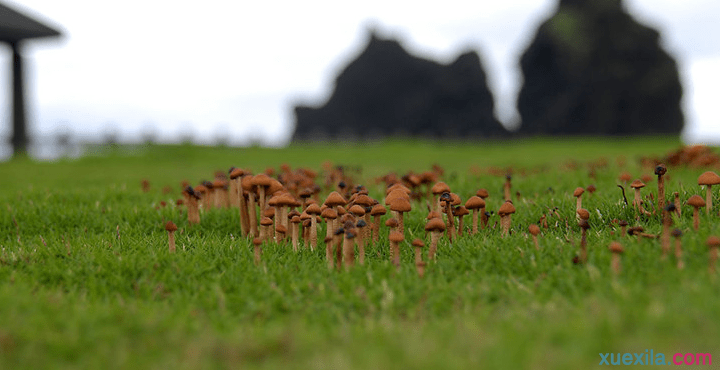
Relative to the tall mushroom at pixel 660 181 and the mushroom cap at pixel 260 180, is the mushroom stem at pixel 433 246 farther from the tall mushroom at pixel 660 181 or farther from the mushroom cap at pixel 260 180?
the tall mushroom at pixel 660 181

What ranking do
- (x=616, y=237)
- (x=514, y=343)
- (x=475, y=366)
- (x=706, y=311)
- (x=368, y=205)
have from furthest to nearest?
1. (x=368, y=205)
2. (x=616, y=237)
3. (x=706, y=311)
4. (x=514, y=343)
5. (x=475, y=366)

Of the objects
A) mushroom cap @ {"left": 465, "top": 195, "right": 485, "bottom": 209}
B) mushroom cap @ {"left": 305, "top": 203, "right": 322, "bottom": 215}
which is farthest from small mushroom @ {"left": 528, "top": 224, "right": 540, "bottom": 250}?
mushroom cap @ {"left": 305, "top": 203, "right": 322, "bottom": 215}

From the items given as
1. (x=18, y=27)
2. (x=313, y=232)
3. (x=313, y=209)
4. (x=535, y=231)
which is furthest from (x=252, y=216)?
(x=18, y=27)

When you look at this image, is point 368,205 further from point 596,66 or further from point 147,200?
point 596,66

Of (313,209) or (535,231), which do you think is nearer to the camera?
(535,231)

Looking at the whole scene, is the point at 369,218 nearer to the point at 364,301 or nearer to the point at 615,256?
the point at 364,301

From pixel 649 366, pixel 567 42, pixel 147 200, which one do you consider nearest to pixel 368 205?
pixel 649 366
